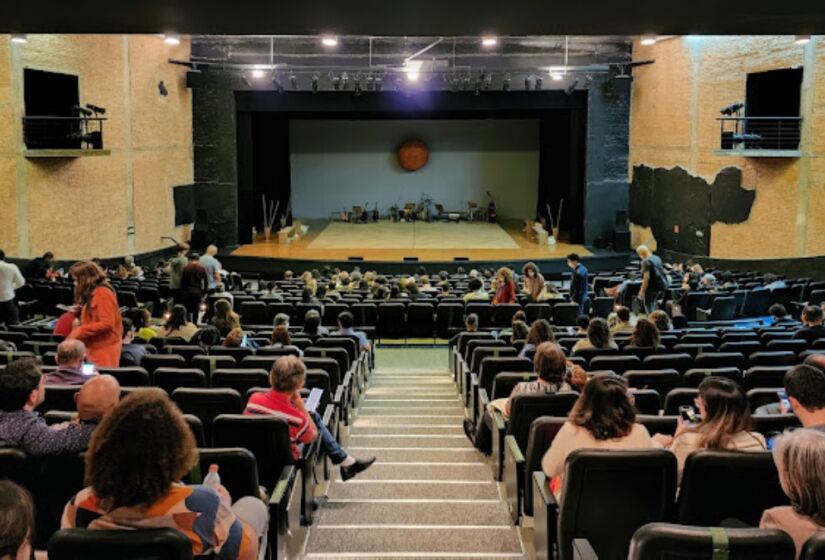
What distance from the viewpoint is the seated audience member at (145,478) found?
9.58 feet

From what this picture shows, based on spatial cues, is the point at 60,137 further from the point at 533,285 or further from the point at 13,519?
the point at 13,519

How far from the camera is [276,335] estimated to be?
8.45 m

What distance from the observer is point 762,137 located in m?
19.3

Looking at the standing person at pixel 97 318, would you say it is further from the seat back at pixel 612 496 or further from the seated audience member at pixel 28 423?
the seat back at pixel 612 496

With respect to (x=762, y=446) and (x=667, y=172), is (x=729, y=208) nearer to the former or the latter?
(x=667, y=172)

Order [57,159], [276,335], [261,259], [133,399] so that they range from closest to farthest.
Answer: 1. [133,399]
2. [276,335]
3. [57,159]
4. [261,259]

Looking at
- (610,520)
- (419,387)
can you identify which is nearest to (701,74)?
(419,387)

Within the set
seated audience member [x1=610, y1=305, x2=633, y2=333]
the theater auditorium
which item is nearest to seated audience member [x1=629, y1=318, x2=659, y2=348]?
the theater auditorium

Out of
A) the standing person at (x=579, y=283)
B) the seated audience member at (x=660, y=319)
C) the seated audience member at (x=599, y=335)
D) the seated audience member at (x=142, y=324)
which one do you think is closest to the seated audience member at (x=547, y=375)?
the seated audience member at (x=599, y=335)

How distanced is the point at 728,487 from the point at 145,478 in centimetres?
238

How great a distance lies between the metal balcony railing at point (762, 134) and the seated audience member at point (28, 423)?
17.4m

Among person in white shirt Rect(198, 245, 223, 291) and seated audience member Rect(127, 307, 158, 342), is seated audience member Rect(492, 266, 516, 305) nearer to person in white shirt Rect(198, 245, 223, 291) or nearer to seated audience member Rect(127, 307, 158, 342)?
person in white shirt Rect(198, 245, 223, 291)

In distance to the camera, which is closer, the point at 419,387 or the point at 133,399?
the point at 133,399

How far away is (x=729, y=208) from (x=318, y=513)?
18234mm
